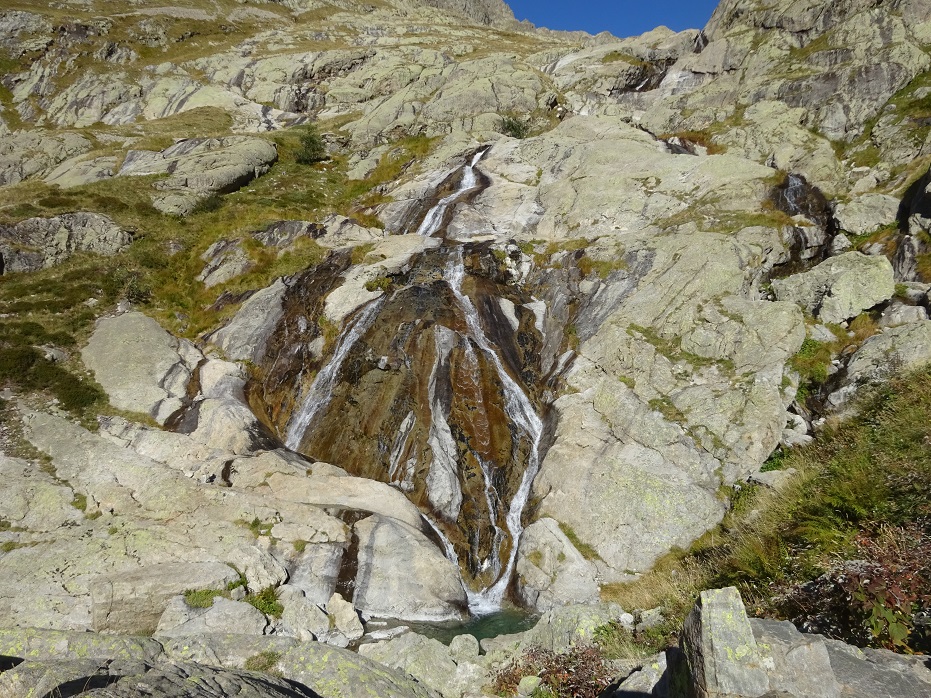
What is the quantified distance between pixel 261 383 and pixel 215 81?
245 feet

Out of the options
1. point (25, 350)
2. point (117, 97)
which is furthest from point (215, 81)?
point (25, 350)

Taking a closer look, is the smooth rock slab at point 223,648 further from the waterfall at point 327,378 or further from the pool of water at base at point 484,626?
the waterfall at point 327,378

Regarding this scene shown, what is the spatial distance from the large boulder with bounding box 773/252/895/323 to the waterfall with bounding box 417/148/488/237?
25.1m

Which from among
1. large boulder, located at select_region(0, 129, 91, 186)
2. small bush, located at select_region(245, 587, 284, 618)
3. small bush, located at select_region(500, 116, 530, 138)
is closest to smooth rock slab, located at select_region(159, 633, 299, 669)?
small bush, located at select_region(245, 587, 284, 618)

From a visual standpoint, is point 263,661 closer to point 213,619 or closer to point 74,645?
point 74,645

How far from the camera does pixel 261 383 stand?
2523 cm

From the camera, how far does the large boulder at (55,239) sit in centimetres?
3125

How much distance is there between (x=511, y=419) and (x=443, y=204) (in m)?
23.8

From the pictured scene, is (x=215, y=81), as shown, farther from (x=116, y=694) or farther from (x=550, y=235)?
(x=116, y=694)

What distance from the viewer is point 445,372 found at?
23.3m

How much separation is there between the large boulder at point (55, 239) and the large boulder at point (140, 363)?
10142 millimetres

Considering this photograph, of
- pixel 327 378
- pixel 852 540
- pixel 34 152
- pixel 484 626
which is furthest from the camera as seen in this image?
pixel 34 152

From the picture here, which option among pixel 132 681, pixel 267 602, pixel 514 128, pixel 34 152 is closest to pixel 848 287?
pixel 267 602

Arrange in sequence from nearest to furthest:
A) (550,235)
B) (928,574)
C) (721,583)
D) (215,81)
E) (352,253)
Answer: (928,574), (721,583), (352,253), (550,235), (215,81)
